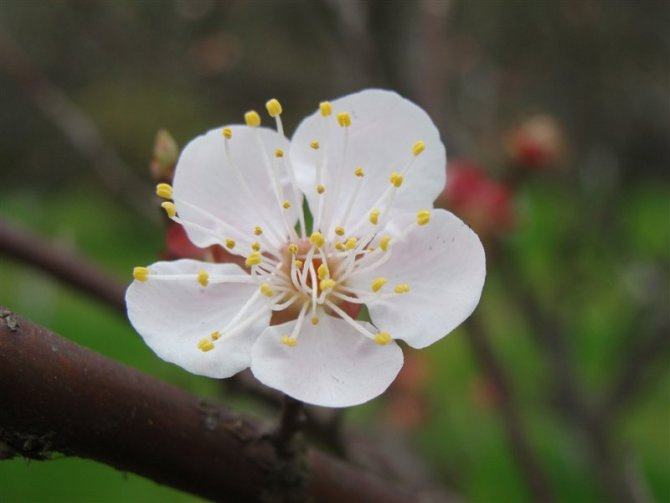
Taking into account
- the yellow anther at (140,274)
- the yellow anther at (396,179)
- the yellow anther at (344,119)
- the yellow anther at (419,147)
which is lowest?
the yellow anther at (140,274)

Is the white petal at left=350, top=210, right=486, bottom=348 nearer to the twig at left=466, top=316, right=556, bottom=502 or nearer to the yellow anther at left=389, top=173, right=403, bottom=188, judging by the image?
the yellow anther at left=389, top=173, right=403, bottom=188

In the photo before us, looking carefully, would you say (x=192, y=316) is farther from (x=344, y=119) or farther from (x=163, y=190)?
(x=344, y=119)

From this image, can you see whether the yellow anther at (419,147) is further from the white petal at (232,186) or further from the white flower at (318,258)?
the white petal at (232,186)

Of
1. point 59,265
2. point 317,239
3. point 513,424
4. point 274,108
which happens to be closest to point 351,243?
point 317,239

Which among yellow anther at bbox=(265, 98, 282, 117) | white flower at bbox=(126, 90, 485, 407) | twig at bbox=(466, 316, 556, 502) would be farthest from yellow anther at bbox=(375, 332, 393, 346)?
twig at bbox=(466, 316, 556, 502)

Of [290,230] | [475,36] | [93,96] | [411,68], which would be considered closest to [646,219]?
[475,36]

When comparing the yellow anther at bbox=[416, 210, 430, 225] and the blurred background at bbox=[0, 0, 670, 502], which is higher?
the yellow anther at bbox=[416, 210, 430, 225]

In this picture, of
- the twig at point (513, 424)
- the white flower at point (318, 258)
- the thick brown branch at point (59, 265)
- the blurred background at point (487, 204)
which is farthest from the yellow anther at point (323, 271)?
the twig at point (513, 424)
